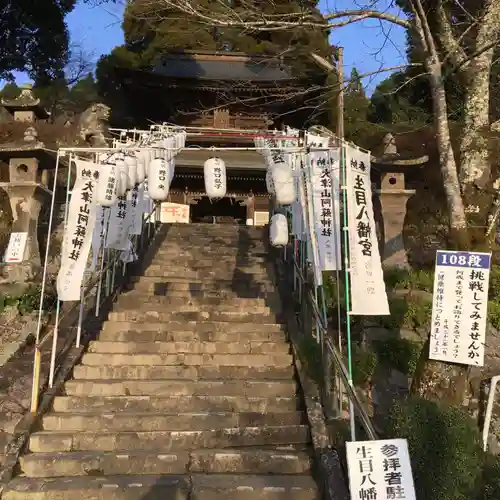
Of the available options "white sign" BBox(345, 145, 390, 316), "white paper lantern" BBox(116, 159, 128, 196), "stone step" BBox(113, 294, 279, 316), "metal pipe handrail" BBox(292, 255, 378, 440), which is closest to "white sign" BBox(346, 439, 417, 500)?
"metal pipe handrail" BBox(292, 255, 378, 440)

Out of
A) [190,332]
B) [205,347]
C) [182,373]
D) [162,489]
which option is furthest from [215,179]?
[162,489]

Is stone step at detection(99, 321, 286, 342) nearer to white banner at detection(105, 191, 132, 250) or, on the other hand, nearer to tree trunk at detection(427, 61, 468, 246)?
white banner at detection(105, 191, 132, 250)

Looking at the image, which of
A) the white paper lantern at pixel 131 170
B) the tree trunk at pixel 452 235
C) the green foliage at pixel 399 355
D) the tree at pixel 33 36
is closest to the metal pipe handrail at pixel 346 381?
the tree trunk at pixel 452 235

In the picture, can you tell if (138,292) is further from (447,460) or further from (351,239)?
(447,460)

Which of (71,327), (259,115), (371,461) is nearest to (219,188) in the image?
(71,327)

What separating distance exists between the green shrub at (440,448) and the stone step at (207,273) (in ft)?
18.0

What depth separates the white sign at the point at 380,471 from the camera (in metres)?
3.74

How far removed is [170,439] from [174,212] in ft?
45.0

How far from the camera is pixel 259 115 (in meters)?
20.6

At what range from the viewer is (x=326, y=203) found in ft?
22.6

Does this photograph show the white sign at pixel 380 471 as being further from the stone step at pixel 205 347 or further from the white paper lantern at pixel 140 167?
the white paper lantern at pixel 140 167

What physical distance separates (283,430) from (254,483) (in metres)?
0.86

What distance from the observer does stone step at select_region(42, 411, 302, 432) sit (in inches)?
228

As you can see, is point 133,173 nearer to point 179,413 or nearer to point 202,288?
point 202,288
